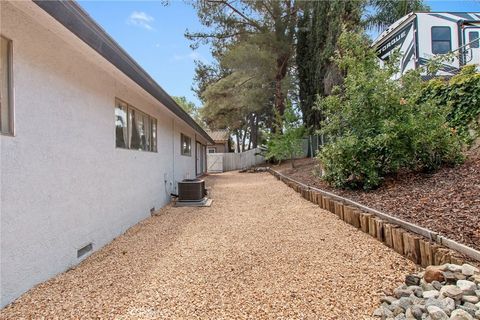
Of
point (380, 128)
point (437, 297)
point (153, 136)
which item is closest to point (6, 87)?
point (437, 297)

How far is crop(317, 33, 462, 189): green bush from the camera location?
5516 millimetres

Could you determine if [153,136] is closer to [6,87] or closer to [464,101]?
[6,87]

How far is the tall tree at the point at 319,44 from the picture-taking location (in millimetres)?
12695

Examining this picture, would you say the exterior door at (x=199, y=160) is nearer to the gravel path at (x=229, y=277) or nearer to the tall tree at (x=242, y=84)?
the tall tree at (x=242, y=84)

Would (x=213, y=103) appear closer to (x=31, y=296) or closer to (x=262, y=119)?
(x=262, y=119)

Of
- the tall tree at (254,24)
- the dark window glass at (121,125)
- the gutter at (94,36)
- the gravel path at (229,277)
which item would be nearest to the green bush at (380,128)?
the gravel path at (229,277)

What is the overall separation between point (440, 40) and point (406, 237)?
8.80m

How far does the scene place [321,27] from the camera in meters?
15.1

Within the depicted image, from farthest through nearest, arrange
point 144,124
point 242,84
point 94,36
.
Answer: point 242,84 → point 144,124 → point 94,36

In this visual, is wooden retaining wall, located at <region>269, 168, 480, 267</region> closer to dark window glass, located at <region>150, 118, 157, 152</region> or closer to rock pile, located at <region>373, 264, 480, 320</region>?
rock pile, located at <region>373, 264, 480, 320</region>

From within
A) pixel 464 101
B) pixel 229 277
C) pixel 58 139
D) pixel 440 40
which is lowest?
pixel 229 277

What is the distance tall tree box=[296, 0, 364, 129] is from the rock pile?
29.7 feet

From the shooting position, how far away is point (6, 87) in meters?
2.61

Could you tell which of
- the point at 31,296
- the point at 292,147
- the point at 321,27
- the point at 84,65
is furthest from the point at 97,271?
the point at 321,27
